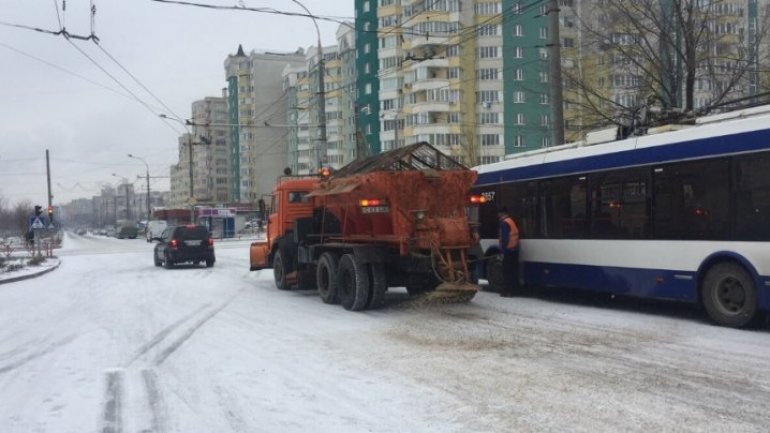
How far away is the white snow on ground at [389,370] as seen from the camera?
546cm

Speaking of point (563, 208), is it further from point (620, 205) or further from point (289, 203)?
point (289, 203)

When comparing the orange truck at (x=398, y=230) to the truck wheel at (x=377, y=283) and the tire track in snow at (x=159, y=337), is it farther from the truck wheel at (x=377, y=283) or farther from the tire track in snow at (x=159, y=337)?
the tire track in snow at (x=159, y=337)

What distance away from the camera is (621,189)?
10.9m

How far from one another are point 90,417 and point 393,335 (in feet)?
14.9

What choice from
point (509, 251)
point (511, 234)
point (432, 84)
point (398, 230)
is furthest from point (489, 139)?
point (398, 230)

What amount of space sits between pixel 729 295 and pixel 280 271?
1042 cm

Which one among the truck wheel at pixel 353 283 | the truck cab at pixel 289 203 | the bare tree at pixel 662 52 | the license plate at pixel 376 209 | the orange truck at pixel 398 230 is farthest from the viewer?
the bare tree at pixel 662 52

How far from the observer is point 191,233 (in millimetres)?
25859

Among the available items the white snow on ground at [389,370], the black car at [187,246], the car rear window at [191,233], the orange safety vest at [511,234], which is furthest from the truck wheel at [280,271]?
the car rear window at [191,233]

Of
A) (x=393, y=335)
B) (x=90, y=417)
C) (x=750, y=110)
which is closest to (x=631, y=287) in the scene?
(x=750, y=110)

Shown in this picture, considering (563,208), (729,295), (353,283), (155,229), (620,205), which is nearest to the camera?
(729,295)

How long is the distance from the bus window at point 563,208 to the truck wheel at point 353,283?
363cm

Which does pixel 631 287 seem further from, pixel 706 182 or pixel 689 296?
pixel 706 182

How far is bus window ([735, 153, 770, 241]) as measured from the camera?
8.66 metres
